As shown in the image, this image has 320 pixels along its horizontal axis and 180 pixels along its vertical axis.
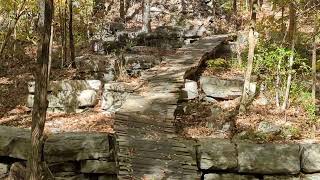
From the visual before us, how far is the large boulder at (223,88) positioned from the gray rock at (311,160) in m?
4.14

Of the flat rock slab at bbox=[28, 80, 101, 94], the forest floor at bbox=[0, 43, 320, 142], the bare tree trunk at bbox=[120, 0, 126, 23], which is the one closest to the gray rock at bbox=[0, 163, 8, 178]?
the forest floor at bbox=[0, 43, 320, 142]

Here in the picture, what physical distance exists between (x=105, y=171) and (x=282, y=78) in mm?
6449

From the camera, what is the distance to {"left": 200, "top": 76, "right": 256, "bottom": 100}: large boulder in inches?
492

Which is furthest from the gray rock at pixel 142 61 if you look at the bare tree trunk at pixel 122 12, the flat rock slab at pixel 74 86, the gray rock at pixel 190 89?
the bare tree trunk at pixel 122 12

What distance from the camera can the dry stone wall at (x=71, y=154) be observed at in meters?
8.70

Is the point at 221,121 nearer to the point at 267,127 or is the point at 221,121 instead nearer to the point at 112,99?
the point at 267,127

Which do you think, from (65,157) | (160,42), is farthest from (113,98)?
(160,42)

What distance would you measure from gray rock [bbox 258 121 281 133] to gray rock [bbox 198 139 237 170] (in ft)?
6.32

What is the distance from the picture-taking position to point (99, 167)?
8711mm

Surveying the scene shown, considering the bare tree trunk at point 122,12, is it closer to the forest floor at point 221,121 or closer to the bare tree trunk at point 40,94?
the forest floor at point 221,121

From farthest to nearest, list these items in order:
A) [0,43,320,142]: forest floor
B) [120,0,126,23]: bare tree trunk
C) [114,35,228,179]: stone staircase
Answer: [120,0,126,23]: bare tree trunk, [0,43,320,142]: forest floor, [114,35,228,179]: stone staircase

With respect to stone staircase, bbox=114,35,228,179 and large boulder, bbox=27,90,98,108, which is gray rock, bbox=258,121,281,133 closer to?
stone staircase, bbox=114,35,228,179

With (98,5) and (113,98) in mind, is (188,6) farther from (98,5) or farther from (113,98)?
(113,98)

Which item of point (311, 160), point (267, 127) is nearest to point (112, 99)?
point (267, 127)
